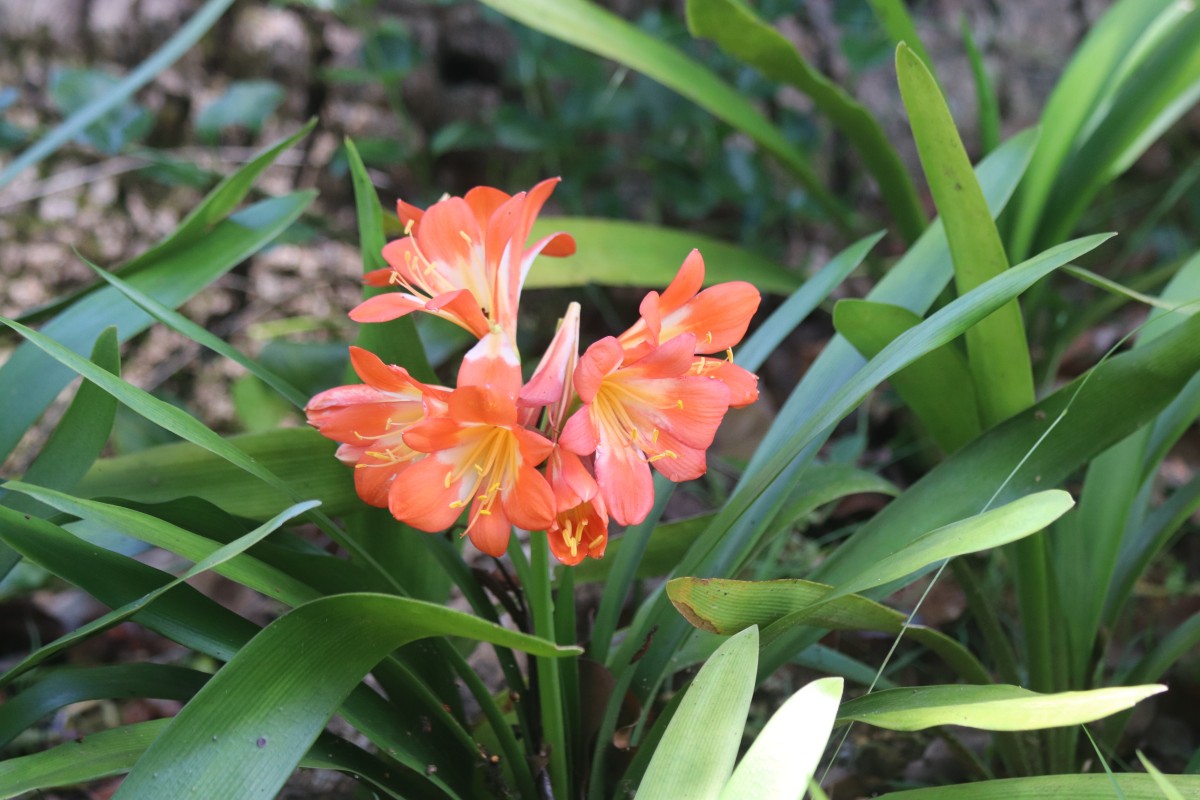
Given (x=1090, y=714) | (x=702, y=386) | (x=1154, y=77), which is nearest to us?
(x=1090, y=714)

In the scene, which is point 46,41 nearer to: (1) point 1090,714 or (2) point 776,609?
(2) point 776,609

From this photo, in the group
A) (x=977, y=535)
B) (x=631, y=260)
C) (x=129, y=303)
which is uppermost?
(x=631, y=260)

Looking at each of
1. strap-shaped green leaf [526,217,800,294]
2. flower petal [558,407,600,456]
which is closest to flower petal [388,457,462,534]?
flower petal [558,407,600,456]

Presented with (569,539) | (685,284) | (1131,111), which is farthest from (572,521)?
(1131,111)

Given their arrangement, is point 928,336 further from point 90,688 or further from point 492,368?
point 90,688

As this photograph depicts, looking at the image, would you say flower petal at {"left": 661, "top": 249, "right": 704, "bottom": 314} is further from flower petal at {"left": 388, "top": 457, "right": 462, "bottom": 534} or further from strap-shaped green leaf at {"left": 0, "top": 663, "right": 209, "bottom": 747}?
strap-shaped green leaf at {"left": 0, "top": 663, "right": 209, "bottom": 747}

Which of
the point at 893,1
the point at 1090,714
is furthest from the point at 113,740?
the point at 893,1

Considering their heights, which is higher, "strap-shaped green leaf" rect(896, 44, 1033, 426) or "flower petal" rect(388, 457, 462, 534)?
"strap-shaped green leaf" rect(896, 44, 1033, 426)
